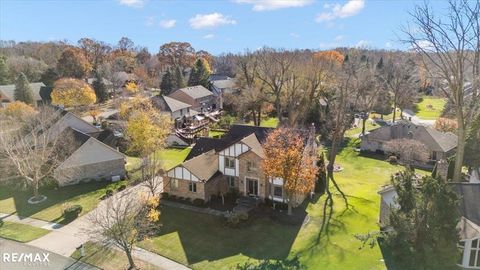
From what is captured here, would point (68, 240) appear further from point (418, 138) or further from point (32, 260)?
point (418, 138)

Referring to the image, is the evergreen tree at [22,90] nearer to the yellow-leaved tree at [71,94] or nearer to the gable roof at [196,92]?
the yellow-leaved tree at [71,94]

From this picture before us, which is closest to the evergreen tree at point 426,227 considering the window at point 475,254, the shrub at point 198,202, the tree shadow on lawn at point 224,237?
the window at point 475,254

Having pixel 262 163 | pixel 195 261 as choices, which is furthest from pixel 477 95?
pixel 195 261

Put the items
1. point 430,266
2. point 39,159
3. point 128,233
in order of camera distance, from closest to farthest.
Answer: point 430,266 < point 128,233 < point 39,159

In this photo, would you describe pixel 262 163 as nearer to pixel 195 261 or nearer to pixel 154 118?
pixel 195 261

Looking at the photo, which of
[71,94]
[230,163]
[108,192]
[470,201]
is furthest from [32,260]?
[71,94]

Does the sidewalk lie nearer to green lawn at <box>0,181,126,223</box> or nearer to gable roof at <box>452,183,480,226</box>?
green lawn at <box>0,181,126,223</box>
